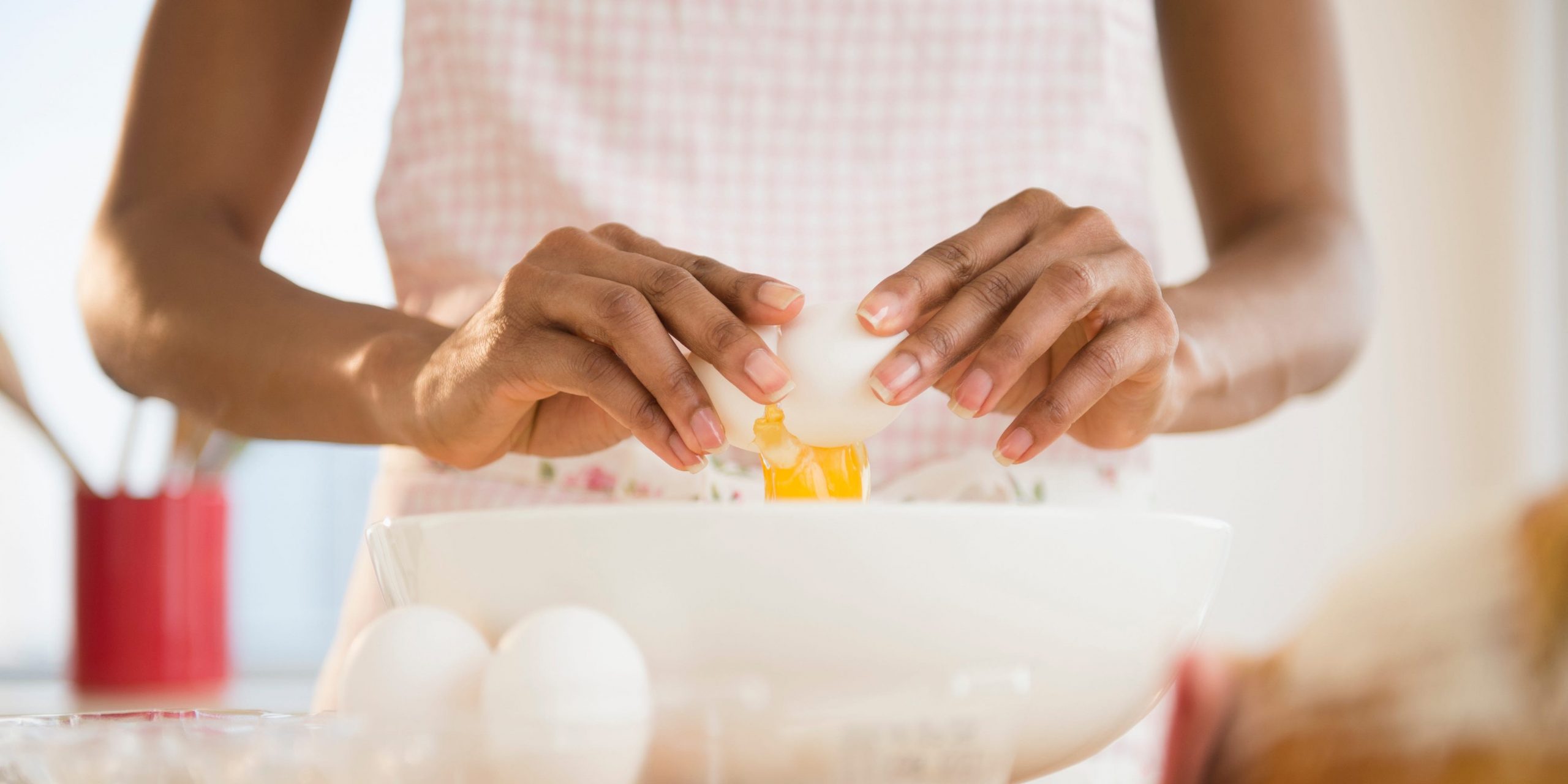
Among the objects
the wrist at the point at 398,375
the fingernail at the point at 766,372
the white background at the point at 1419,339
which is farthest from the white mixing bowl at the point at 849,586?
the white background at the point at 1419,339

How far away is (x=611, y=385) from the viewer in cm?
47

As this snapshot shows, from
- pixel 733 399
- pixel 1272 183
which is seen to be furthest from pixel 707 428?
pixel 1272 183

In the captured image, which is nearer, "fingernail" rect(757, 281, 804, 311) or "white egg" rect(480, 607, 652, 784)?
"white egg" rect(480, 607, 652, 784)

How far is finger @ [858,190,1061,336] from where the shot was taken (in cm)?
43

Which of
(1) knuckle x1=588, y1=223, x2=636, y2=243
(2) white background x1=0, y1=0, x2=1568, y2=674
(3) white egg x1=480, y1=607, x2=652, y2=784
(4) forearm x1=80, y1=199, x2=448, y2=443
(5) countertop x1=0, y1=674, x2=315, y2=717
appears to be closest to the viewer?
(3) white egg x1=480, y1=607, x2=652, y2=784

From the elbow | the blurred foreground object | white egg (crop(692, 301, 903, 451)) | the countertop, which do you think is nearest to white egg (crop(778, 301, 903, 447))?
white egg (crop(692, 301, 903, 451))

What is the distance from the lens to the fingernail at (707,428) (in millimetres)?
443

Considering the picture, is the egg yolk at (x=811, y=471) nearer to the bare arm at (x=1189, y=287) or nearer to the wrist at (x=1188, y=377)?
the bare arm at (x=1189, y=287)

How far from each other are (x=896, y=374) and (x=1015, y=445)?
0.31 ft

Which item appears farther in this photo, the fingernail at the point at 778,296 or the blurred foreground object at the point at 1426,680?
the blurred foreground object at the point at 1426,680

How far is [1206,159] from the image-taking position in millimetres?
938

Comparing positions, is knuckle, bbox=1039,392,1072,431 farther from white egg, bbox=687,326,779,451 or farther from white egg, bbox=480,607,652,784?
white egg, bbox=480,607,652,784

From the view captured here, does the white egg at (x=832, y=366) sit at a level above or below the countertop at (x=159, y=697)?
above

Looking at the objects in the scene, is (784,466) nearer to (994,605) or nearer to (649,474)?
(994,605)
